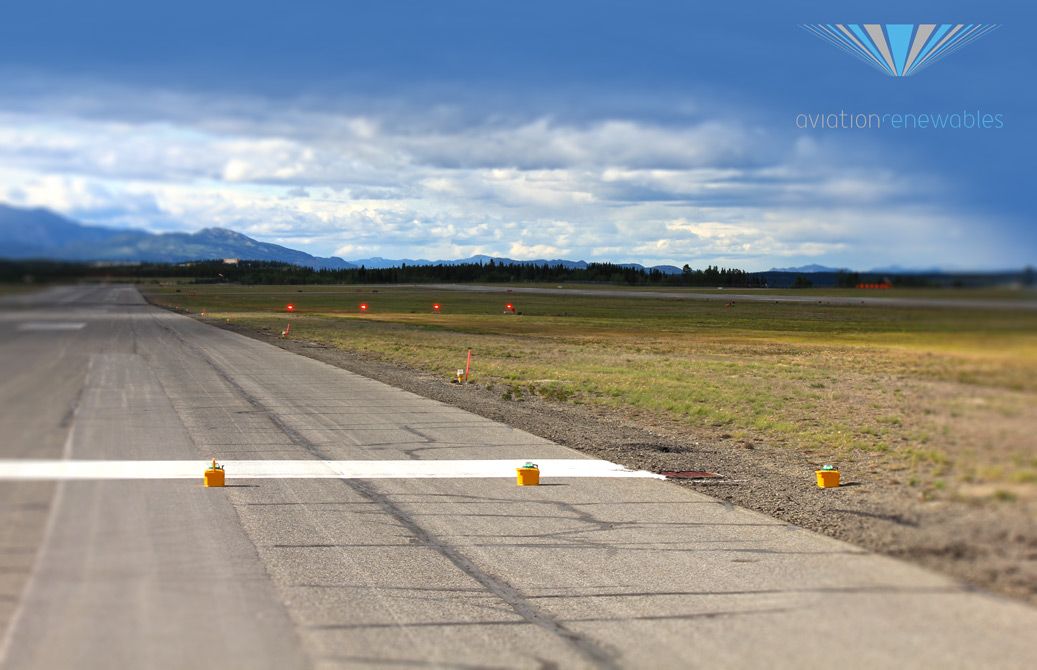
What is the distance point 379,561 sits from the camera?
28.1 ft

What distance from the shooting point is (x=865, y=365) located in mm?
33156

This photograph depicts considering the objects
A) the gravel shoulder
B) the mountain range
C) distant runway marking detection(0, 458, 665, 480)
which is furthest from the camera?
distant runway marking detection(0, 458, 665, 480)

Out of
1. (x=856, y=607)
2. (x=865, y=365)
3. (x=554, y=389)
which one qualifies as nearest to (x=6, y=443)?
(x=856, y=607)

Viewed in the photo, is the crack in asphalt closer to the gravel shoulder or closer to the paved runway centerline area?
the paved runway centerline area

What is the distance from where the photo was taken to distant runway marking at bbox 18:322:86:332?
2.99 metres

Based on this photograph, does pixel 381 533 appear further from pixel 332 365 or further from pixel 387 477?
pixel 332 365

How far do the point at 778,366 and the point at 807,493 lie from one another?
20.9 metres

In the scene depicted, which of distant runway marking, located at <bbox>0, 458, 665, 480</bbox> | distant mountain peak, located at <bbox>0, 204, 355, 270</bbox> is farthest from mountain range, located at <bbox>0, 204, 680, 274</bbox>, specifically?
distant runway marking, located at <bbox>0, 458, 665, 480</bbox>

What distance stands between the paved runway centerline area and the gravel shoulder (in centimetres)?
35

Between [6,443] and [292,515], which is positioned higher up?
[6,443]

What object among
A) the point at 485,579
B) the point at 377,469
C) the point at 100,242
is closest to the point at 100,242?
the point at 100,242

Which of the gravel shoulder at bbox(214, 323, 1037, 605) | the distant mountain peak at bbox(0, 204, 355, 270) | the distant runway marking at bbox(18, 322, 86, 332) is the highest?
the distant mountain peak at bbox(0, 204, 355, 270)

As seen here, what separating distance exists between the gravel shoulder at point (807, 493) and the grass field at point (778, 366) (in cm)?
36

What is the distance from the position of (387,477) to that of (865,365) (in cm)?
2490
